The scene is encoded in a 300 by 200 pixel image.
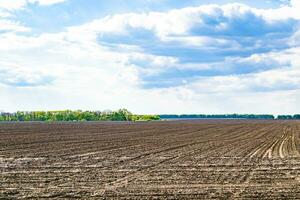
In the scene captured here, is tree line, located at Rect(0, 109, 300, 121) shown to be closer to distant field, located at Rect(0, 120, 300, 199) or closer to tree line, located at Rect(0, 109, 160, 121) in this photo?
tree line, located at Rect(0, 109, 160, 121)

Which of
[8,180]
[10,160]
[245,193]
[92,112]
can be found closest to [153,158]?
[10,160]

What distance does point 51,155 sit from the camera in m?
25.7

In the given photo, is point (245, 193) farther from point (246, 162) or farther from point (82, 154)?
point (82, 154)

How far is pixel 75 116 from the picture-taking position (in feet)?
500

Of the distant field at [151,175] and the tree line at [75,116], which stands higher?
the tree line at [75,116]

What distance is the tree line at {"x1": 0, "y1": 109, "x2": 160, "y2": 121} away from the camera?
152750 millimetres

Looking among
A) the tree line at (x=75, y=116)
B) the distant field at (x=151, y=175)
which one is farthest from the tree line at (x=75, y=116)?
the distant field at (x=151, y=175)

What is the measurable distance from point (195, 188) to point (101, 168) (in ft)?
19.3

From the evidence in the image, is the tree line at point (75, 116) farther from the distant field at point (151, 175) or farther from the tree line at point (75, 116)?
the distant field at point (151, 175)

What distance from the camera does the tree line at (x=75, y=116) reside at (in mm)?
152750

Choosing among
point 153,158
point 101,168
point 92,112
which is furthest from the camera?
point 92,112

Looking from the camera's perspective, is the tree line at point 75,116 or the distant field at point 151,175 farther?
the tree line at point 75,116

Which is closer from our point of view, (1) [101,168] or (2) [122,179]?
(2) [122,179]

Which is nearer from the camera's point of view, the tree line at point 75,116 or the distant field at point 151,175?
the distant field at point 151,175
